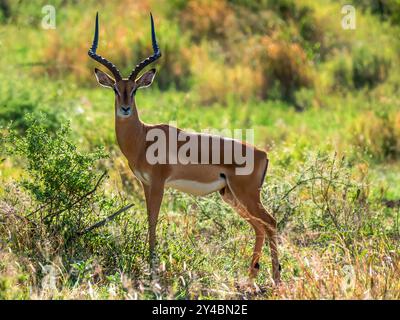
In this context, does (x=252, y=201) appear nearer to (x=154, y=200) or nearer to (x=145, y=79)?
(x=154, y=200)

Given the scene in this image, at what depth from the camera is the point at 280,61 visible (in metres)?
19.8

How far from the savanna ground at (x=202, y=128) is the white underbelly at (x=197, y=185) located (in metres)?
0.44

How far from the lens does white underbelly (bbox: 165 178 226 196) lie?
929 centimetres

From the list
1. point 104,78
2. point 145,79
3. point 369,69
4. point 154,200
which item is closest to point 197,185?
point 154,200

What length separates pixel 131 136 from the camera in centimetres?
936

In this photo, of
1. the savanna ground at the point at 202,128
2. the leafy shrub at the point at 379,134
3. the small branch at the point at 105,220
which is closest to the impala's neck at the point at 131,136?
the savanna ground at the point at 202,128

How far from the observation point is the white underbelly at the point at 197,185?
9.29 meters

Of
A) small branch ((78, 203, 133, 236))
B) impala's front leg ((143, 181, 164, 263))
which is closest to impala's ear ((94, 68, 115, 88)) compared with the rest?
impala's front leg ((143, 181, 164, 263))

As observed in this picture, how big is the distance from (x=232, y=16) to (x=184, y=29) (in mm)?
1108

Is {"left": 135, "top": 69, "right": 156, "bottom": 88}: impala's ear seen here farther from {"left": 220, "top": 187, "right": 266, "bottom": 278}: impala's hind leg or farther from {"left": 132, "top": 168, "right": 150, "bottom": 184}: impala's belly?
{"left": 220, "top": 187, "right": 266, "bottom": 278}: impala's hind leg

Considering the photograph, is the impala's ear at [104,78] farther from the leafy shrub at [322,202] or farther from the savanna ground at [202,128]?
the leafy shrub at [322,202]

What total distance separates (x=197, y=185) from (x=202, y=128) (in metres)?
5.94

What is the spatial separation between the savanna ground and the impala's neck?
25cm
